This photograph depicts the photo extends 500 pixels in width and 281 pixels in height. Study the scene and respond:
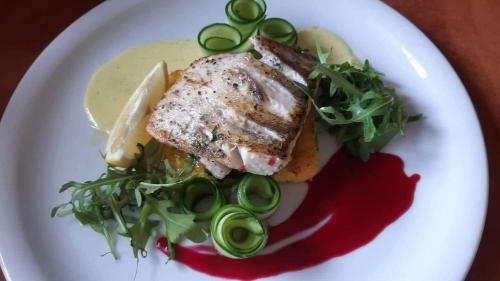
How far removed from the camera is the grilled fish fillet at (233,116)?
248cm

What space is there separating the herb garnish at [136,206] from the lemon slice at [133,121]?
0.19 feet

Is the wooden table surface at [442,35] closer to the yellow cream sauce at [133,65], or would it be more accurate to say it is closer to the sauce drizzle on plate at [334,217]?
the yellow cream sauce at [133,65]

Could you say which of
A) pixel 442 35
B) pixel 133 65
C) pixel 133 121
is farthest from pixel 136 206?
pixel 442 35

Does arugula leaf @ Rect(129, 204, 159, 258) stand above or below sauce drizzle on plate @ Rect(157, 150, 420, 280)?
above

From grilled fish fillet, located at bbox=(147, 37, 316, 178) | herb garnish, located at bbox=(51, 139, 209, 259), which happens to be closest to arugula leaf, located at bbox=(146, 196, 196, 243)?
herb garnish, located at bbox=(51, 139, 209, 259)

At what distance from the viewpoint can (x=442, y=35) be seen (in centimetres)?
329

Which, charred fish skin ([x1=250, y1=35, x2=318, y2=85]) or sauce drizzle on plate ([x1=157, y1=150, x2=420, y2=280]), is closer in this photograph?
sauce drizzle on plate ([x1=157, y1=150, x2=420, y2=280])

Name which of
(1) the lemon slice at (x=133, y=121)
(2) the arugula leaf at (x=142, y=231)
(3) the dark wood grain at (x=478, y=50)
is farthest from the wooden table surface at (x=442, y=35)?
(2) the arugula leaf at (x=142, y=231)

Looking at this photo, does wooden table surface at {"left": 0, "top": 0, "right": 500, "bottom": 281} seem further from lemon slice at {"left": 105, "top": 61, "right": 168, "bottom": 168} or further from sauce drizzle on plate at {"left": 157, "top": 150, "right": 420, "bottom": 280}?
lemon slice at {"left": 105, "top": 61, "right": 168, "bottom": 168}

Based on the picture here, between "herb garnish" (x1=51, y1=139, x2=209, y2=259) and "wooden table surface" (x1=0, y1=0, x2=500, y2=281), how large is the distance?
86 cm

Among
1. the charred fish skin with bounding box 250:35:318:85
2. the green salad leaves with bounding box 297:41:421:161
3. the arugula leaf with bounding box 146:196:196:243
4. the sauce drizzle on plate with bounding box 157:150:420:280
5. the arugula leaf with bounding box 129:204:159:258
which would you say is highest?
the charred fish skin with bounding box 250:35:318:85

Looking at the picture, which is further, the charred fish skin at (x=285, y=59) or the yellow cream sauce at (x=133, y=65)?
the yellow cream sauce at (x=133, y=65)

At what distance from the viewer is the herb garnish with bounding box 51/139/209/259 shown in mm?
2432

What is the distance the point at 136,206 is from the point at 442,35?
81.3 inches
